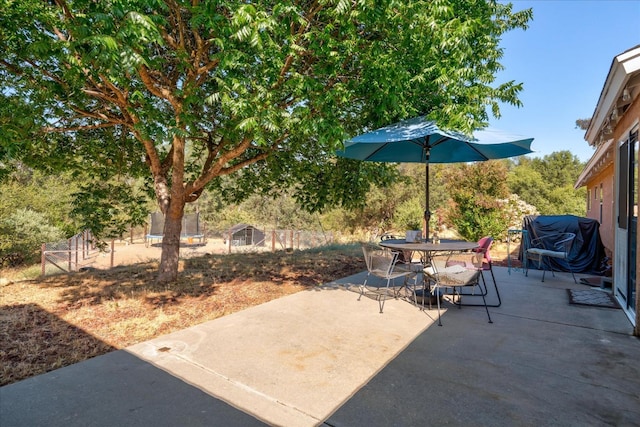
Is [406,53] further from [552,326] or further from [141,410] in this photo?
[141,410]

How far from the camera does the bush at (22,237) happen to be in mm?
11312

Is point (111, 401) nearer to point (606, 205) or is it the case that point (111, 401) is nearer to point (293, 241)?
point (606, 205)

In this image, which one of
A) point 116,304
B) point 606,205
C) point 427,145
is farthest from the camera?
point 606,205

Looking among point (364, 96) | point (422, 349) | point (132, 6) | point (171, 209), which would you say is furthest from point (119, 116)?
point (422, 349)

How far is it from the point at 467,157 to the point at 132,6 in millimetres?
4944

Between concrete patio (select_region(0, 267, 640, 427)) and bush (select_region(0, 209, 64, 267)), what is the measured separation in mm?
11871

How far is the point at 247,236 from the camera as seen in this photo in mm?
15898

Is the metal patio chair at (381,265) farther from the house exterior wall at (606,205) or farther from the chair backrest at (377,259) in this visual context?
the house exterior wall at (606,205)

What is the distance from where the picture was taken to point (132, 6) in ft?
9.50

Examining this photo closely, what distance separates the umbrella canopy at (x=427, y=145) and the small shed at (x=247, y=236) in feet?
35.3

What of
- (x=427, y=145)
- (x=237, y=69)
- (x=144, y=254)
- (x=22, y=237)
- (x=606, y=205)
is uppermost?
(x=237, y=69)

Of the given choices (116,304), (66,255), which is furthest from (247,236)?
(116,304)

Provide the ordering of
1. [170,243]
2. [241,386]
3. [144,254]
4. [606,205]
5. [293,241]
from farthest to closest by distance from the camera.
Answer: [293,241] < [144,254] < [606,205] < [170,243] < [241,386]

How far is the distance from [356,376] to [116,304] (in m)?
3.16
